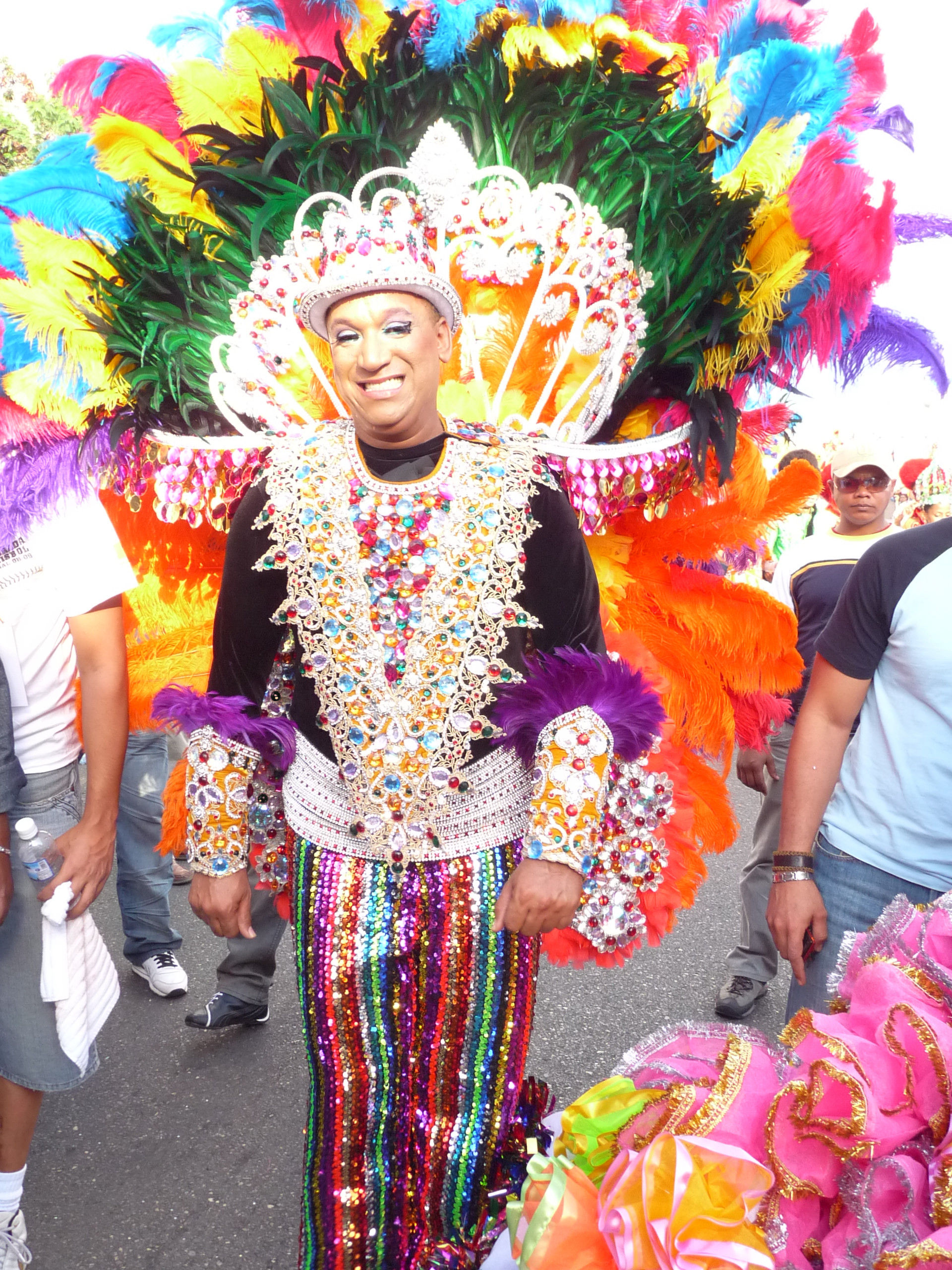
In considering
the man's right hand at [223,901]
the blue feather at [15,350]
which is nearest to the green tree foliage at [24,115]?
the blue feather at [15,350]

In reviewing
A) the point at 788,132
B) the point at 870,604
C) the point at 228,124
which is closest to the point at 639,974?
the point at 870,604

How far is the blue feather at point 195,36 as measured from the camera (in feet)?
6.12

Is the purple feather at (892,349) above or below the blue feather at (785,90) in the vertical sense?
below

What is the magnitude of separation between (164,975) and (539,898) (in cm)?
227

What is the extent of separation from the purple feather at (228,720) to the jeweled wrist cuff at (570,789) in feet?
1.57

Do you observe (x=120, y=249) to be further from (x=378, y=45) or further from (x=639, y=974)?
(x=639, y=974)

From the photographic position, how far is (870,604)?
1681 millimetres

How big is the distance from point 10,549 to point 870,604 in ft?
5.52

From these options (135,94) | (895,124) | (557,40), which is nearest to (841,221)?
(895,124)

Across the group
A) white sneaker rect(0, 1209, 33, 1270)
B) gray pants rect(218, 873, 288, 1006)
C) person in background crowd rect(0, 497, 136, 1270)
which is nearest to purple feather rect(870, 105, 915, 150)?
person in background crowd rect(0, 497, 136, 1270)

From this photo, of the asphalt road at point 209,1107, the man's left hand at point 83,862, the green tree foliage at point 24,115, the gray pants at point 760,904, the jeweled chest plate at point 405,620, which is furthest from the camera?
the green tree foliage at point 24,115

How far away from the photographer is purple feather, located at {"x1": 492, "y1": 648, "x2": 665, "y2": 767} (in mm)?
1505

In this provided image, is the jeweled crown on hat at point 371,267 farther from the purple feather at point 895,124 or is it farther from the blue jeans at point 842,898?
the blue jeans at point 842,898

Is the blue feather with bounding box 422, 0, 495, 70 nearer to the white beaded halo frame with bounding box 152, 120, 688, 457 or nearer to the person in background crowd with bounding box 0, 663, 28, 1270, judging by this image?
the white beaded halo frame with bounding box 152, 120, 688, 457
